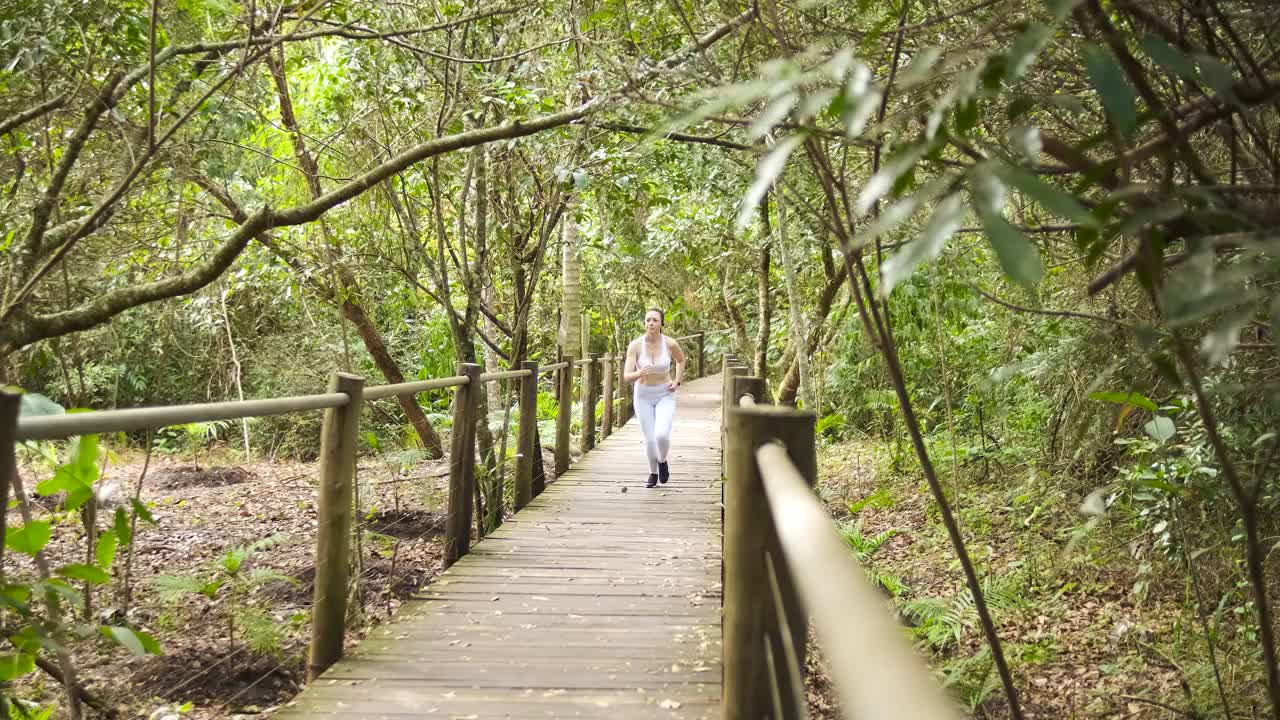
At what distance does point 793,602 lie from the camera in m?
1.79

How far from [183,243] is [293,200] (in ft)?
5.32

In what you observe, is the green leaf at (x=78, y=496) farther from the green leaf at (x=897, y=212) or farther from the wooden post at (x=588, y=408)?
the wooden post at (x=588, y=408)

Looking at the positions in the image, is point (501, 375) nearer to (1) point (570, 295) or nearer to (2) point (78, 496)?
(1) point (570, 295)

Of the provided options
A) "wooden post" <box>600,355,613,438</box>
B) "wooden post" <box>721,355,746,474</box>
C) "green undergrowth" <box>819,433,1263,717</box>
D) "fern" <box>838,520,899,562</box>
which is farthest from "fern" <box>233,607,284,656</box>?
"wooden post" <box>600,355,613,438</box>

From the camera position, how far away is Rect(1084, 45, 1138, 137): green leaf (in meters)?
0.91

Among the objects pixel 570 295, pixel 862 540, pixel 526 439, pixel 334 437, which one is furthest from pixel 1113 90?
pixel 570 295

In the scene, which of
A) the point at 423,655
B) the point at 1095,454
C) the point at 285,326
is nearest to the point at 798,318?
the point at 1095,454

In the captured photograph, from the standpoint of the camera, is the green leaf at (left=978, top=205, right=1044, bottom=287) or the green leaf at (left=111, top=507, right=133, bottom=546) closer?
the green leaf at (left=978, top=205, right=1044, bottom=287)

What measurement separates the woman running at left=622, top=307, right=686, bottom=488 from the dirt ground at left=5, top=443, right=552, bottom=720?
1.85 meters

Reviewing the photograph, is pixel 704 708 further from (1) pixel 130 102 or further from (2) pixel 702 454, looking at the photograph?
(2) pixel 702 454

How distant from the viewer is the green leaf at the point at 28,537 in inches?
81.7

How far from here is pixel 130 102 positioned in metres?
5.05

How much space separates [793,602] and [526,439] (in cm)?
541

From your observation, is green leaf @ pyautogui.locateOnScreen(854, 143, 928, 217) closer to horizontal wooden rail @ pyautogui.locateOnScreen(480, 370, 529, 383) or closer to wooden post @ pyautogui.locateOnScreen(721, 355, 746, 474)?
wooden post @ pyautogui.locateOnScreen(721, 355, 746, 474)
